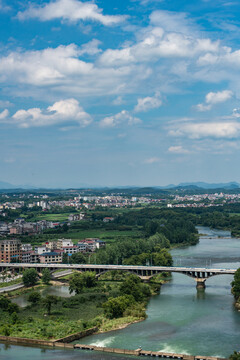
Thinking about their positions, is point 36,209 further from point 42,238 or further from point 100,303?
point 100,303

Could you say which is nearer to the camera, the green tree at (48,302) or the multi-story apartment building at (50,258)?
the green tree at (48,302)

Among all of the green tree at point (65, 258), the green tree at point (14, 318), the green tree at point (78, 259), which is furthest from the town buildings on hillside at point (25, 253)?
the green tree at point (14, 318)

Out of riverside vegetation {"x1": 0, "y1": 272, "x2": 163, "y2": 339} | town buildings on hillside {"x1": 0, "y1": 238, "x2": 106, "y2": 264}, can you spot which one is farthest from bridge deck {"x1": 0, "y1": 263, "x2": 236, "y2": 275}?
town buildings on hillside {"x1": 0, "y1": 238, "x2": 106, "y2": 264}

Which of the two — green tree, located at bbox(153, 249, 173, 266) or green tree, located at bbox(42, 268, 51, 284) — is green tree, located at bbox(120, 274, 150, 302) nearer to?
green tree, located at bbox(42, 268, 51, 284)

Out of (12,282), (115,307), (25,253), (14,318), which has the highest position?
(25,253)

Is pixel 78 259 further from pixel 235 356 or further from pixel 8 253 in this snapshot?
pixel 235 356

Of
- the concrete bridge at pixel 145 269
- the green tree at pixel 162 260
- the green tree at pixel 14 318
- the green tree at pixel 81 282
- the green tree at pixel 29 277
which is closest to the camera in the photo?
the green tree at pixel 14 318

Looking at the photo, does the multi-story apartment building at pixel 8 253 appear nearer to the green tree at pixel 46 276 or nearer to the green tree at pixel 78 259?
the green tree at pixel 78 259

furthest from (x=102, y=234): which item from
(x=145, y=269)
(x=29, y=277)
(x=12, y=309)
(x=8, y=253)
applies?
(x=12, y=309)
